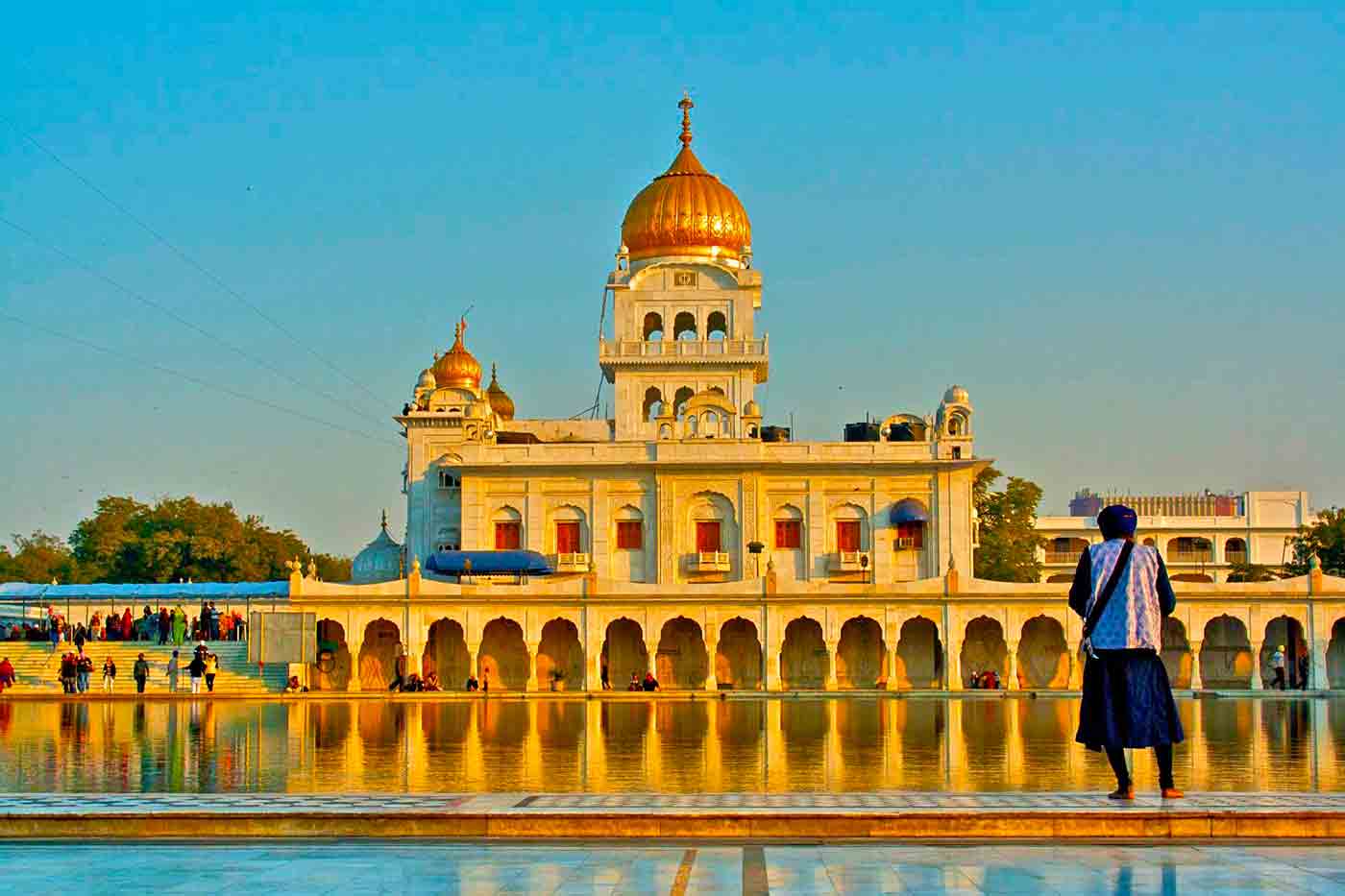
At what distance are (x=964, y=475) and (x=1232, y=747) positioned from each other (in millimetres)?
31746

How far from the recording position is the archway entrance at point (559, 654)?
52.0 metres

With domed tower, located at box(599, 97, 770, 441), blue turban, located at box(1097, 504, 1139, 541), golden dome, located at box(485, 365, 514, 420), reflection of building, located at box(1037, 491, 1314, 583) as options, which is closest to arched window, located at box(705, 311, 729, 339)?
domed tower, located at box(599, 97, 770, 441)

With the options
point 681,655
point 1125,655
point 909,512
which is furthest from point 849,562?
point 1125,655

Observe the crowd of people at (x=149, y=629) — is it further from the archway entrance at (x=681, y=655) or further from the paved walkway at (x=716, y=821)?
the paved walkway at (x=716, y=821)

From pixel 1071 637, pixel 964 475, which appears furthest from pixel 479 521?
pixel 1071 637

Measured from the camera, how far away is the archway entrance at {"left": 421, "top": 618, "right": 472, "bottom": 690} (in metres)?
52.2

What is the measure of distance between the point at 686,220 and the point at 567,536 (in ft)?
42.9

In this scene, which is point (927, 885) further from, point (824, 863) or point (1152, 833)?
point (1152, 833)

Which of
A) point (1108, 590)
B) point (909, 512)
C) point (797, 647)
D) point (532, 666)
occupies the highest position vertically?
point (909, 512)

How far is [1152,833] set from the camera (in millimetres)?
13094

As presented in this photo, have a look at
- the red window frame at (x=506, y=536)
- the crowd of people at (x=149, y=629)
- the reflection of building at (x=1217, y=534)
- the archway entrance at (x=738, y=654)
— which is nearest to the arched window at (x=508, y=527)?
the red window frame at (x=506, y=536)

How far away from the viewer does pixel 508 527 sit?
58.1m

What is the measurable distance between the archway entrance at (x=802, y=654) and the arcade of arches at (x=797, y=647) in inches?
1.6

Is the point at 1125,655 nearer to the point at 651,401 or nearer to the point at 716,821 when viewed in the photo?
the point at 716,821
